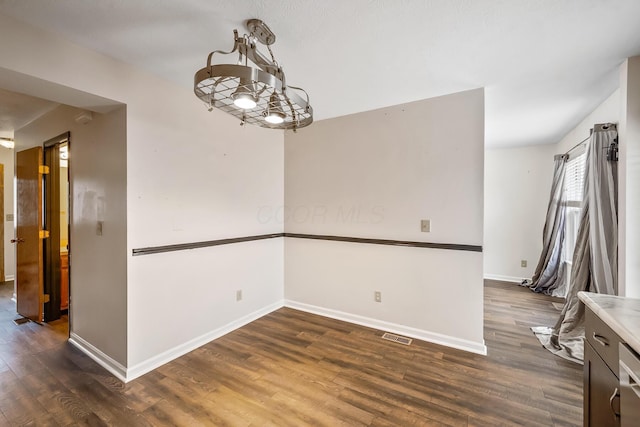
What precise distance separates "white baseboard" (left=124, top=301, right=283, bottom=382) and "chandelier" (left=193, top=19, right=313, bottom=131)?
207cm

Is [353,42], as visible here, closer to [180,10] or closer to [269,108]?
[269,108]

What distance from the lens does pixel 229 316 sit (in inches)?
114

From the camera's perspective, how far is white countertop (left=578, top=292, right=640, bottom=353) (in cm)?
99

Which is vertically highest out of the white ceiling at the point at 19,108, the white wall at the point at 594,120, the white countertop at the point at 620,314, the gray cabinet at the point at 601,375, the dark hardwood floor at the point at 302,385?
the white ceiling at the point at 19,108

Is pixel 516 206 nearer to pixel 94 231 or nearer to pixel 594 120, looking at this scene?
pixel 594 120

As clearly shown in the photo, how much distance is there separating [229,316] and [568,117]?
4.52 metres

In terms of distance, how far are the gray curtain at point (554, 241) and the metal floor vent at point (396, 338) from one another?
292 centimetres

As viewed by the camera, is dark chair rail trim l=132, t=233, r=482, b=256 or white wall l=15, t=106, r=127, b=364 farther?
dark chair rail trim l=132, t=233, r=482, b=256

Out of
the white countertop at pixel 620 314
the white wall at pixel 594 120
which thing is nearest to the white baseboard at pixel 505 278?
the white wall at pixel 594 120

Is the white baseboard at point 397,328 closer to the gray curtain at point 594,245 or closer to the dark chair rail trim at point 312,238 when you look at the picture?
the gray curtain at point 594,245

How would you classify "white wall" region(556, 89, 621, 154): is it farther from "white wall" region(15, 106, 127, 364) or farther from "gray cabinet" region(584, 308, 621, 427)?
"white wall" region(15, 106, 127, 364)

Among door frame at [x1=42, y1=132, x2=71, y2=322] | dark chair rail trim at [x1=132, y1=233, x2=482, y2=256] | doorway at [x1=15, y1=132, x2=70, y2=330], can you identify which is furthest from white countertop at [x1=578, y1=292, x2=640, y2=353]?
door frame at [x1=42, y1=132, x2=71, y2=322]

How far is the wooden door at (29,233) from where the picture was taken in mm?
3082

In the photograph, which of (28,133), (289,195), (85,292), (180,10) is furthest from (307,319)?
(28,133)
